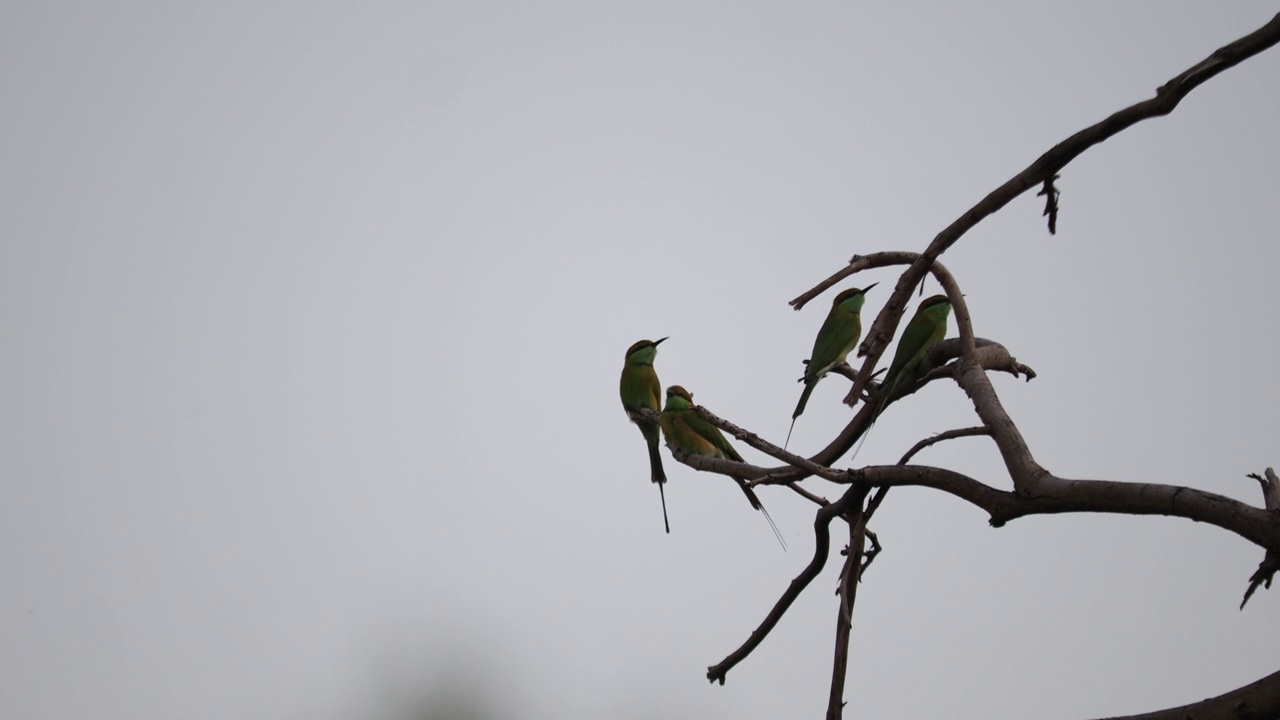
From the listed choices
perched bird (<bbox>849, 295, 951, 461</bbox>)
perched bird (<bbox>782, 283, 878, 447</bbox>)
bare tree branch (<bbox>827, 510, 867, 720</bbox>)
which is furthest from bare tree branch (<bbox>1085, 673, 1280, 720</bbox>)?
perched bird (<bbox>782, 283, 878, 447</bbox>)

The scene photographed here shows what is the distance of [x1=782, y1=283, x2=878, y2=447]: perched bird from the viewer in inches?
136

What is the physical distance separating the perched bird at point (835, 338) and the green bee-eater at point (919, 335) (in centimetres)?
34

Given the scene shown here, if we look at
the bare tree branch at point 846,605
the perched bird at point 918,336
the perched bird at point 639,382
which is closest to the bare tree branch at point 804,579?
the bare tree branch at point 846,605

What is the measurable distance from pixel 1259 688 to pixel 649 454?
2.74 m

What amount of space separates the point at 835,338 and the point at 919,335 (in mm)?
452

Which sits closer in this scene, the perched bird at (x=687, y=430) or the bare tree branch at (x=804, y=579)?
the bare tree branch at (x=804, y=579)

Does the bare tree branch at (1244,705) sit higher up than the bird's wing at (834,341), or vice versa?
the bird's wing at (834,341)

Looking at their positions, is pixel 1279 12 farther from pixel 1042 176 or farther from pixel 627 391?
pixel 627 391

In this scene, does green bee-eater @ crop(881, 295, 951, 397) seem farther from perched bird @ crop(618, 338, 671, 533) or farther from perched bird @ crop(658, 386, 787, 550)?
perched bird @ crop(618, 338, 671, 533)

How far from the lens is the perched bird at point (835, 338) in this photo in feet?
11.3

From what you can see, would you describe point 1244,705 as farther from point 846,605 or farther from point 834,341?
point 834,341

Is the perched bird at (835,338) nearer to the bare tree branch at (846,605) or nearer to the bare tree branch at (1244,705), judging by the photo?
the bare tree branch at (846,605)

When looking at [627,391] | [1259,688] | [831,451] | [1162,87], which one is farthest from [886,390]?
[627,391]

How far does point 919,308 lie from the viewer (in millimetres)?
3217
